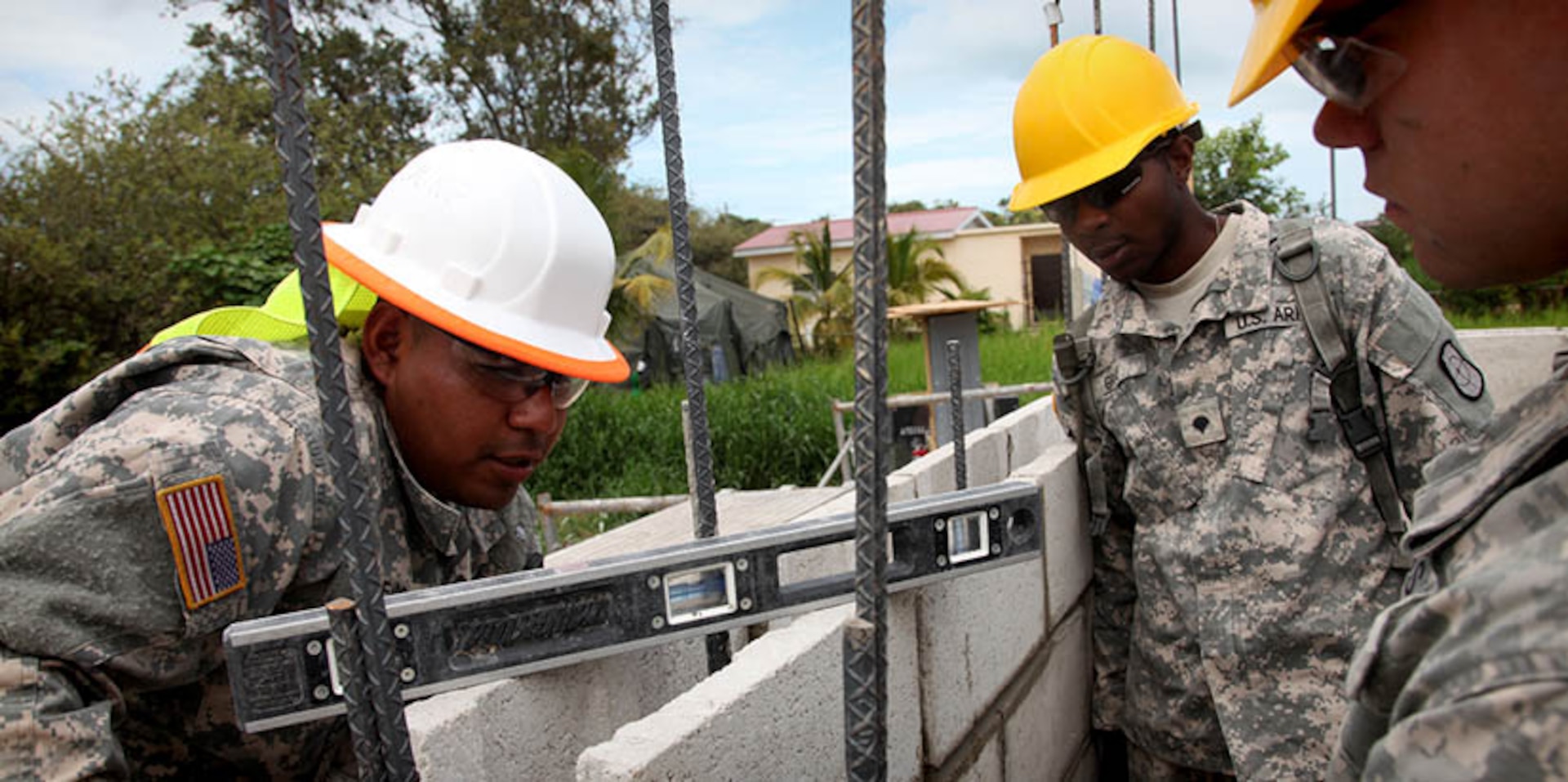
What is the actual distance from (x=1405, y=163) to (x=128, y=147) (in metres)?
16.9

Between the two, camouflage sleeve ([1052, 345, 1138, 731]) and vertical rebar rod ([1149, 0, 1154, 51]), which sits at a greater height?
vertical rebar rod ([1149, 0, 1154, 51])

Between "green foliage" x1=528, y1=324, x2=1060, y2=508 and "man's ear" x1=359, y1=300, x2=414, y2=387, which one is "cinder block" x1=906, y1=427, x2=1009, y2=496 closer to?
"man's ear" x1=359, y1=300, x2=414, y2=387

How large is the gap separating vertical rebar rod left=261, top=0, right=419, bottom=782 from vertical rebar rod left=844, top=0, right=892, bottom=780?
0.54 m

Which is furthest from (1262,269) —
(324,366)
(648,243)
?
(648,243)

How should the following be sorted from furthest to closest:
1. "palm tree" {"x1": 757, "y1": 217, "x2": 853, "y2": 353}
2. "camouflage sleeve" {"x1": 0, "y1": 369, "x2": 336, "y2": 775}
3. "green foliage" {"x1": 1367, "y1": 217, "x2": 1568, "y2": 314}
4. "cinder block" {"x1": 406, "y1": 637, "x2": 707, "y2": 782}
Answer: "palm tree" {"x1": 757, "y1": 217, "x2": 853, "y2": 353}, "green foliage" {"x1": 1367, "y1": 217, "x2": 1568, "y2": 314}, "cinder block" {"x1": 406, "y1": 637, "x2": 707, "y2": 782}, "camouflage sleeve" {"x1": 0, "y1": 369, "x2": 336, "y2": 775}

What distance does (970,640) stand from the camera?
7.94ft

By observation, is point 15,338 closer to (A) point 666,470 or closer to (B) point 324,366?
(A) point 666,470

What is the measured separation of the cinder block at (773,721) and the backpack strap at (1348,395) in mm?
1088

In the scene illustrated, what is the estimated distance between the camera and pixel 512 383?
1816mm

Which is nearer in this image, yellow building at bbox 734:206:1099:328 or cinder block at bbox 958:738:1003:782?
cinder block at bbox 958:738:1003:782

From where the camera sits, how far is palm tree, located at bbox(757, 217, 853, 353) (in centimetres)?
2262

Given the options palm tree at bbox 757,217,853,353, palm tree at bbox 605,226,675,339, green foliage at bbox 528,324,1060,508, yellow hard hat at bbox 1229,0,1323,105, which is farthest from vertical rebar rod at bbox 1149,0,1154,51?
palm tree at bbox 757,217,853,353

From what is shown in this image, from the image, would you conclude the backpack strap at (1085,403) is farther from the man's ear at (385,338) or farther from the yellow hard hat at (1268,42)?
the man's ear at (385,338)

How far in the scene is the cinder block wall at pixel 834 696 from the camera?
1.52 m
